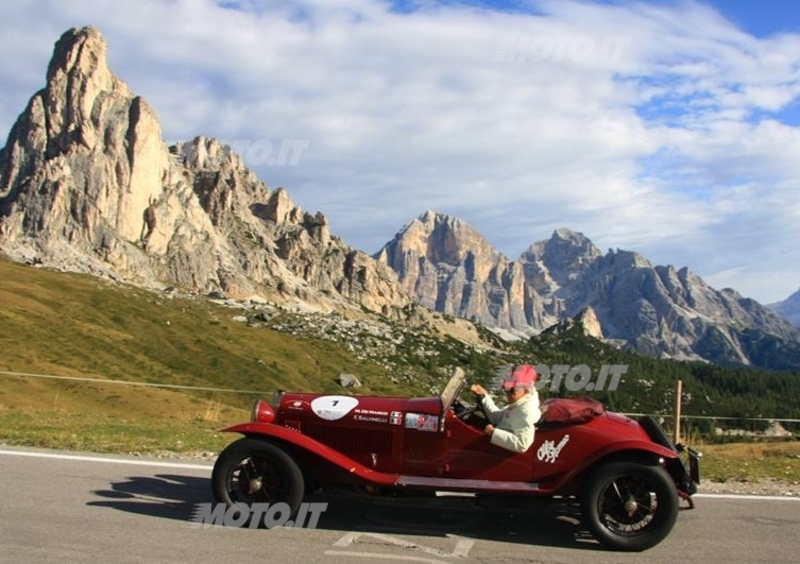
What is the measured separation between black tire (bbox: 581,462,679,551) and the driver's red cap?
111 cm

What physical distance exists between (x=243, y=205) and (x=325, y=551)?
188 m

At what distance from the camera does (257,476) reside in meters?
7.36

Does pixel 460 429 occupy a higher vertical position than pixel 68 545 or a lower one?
higher

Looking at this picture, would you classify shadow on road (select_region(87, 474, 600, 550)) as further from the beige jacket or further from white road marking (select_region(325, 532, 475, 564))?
the beige jacket

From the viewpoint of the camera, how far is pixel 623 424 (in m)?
7.47

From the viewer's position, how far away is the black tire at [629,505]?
269 inches

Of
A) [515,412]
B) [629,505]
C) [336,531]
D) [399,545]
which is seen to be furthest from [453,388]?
[629,505]

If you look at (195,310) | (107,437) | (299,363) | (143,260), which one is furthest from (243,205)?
(107,437)

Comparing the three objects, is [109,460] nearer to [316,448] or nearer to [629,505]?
[316,448]

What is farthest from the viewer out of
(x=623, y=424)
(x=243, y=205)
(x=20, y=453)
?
(x=243, y=205)

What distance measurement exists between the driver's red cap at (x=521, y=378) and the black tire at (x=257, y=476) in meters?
2.38

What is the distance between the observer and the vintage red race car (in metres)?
6.96

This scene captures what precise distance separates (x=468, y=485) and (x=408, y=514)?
1.04 m

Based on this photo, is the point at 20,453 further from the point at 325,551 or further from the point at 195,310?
the point at 195,310
